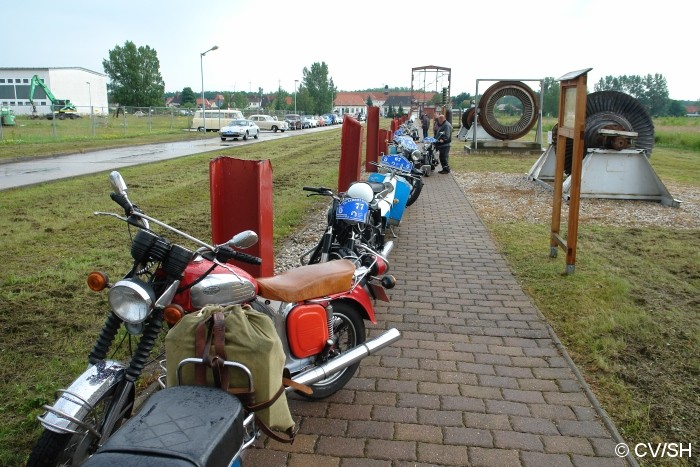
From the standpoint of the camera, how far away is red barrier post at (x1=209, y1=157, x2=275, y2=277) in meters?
4.51

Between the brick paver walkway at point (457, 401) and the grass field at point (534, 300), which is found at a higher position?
the grass field at point (534, 300)

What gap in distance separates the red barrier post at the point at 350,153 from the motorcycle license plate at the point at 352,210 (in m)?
2.19

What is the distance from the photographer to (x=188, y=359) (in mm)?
2367

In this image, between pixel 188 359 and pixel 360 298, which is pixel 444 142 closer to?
pixel 360 298

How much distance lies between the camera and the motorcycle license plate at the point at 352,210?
5.83 m

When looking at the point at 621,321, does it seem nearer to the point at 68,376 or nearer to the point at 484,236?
the point at 484,236

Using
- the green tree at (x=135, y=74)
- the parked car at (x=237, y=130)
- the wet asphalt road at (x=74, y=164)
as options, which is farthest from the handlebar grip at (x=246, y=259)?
the green tree at (x=135, y=74)

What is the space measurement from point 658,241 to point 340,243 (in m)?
5.22

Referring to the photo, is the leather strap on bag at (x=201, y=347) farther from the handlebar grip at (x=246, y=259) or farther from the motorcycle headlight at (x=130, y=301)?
the handlebar grip at (x=246, y=259)

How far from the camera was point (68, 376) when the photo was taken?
3957 millimetres

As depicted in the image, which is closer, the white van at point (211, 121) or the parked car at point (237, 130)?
the parked car at point (237, 130)

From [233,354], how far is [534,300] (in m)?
4.18

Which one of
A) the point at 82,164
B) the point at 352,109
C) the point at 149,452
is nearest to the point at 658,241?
the point at 149,452

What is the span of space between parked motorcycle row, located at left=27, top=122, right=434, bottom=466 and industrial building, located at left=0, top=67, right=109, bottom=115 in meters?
76.4
